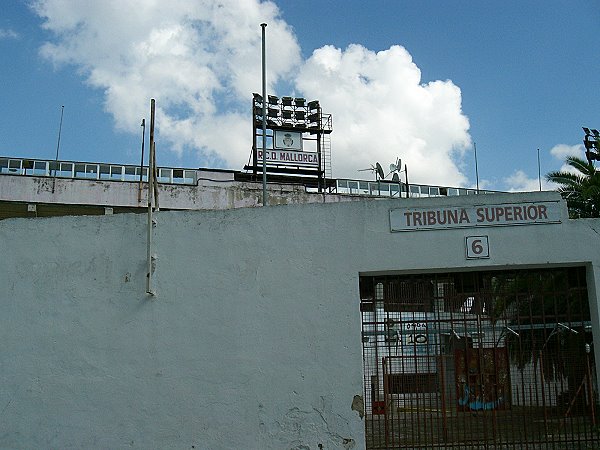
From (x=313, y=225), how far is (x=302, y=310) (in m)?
1.10

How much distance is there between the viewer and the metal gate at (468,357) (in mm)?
8797

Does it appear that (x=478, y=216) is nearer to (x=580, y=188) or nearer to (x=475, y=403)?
(x=475, y=403)

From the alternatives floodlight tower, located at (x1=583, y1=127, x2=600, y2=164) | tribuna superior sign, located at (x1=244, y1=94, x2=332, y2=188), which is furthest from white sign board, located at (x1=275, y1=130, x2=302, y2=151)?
Answer: floodlight tower, located at (x1=583, y1=127, x2=600, y2=164)

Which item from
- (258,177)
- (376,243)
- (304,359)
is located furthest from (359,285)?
(258,177)

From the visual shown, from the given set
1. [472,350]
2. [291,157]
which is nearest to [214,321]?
[472,350]

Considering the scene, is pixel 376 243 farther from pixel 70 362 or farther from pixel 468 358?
pixel 70 362

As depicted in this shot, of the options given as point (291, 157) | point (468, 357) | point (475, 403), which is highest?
point (291, 157)

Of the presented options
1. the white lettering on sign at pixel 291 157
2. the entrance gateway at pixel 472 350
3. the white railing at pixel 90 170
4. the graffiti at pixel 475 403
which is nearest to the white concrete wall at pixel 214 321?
the entrance gateway at pixel 472 350

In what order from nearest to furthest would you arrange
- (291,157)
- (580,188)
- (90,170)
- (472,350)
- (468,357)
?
(468,357) → (472,350) → (580,188) → (90,170) → (291,157)

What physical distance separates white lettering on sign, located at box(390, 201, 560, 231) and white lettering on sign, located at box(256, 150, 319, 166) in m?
29.3

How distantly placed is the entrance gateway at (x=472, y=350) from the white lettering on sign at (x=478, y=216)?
0.04 feet

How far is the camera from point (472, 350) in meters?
9.18

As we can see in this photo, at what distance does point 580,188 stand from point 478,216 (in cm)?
649

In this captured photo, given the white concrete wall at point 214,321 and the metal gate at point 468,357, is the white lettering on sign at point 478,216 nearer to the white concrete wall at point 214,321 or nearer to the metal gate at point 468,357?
the white concrete wall at point 214,321
